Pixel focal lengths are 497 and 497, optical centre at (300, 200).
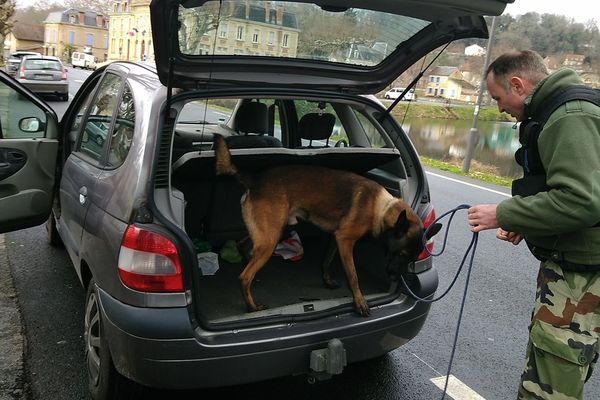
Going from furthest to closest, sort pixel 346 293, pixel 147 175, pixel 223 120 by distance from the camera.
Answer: pixel 223 120, pixel 346 293, pixel 147 175

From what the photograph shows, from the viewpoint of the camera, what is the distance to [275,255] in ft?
12.6

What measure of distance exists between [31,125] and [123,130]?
1.43m

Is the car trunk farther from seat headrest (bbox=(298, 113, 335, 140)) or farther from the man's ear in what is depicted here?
the man's ear

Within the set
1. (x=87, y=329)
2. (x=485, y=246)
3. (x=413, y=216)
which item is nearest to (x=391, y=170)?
(x=413, y=216)

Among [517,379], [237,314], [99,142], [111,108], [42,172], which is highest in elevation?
[111,108]

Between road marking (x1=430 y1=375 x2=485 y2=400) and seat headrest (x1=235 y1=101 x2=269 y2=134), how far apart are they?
105 inches

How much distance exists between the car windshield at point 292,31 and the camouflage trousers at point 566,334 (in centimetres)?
162

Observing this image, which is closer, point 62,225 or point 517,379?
point 517,379

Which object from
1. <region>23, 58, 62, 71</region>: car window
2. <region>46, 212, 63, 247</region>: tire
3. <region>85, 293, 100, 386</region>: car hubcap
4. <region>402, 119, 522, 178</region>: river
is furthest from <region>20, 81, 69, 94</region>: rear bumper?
<region>85, 293, 100, 386</region>: car hubcap

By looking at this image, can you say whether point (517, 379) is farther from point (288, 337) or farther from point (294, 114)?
point (294, 114)

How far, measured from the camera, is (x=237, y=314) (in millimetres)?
2816

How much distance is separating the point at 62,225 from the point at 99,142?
0.80 meters

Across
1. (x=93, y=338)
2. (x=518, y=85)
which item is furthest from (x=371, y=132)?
(x=93, y=338)

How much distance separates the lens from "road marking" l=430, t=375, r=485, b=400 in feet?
10.0
